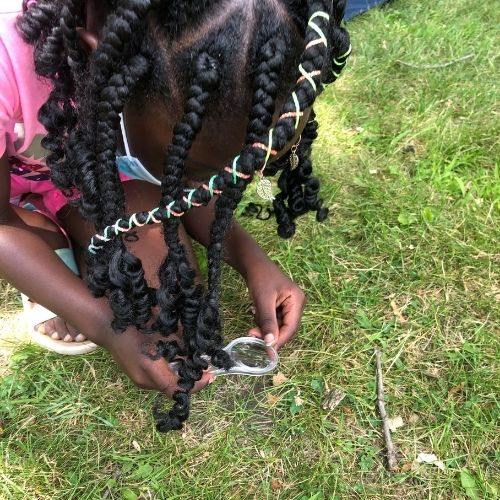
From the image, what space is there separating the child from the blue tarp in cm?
155

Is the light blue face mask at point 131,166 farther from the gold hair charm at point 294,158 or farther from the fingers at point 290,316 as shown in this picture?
the fingers at point 290,316

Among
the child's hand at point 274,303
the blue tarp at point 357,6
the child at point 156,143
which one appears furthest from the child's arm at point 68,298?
the blue tarp at point 357,6

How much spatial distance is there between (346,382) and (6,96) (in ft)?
3.48

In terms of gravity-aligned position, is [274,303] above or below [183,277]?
below

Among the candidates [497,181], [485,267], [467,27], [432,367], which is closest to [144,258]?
[432,367]

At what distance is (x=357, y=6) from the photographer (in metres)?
2.68

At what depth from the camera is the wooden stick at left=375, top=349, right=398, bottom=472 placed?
4.58 feet

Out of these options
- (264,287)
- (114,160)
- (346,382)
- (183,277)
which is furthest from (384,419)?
(114,160)

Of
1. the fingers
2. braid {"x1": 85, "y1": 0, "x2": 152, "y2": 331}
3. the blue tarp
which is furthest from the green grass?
the blue tarp

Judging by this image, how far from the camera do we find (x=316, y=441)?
1.44 meters

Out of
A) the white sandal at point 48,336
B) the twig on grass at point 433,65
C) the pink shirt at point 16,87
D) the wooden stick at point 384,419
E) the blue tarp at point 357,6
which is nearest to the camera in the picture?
the pink shirt at point 16,87

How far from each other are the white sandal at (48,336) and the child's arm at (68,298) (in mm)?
189

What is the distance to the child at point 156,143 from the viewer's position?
0.83 metres

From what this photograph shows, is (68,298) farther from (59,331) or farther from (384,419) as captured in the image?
(384,419)
